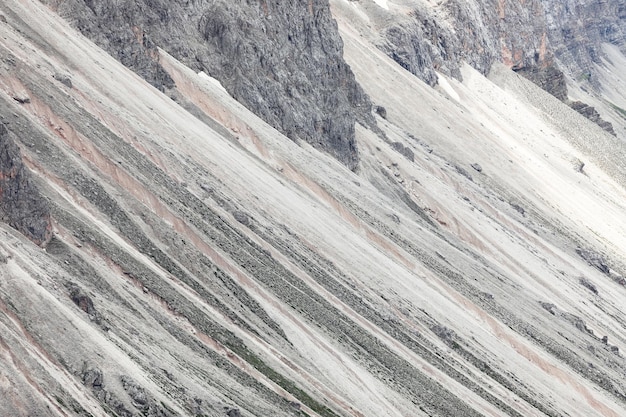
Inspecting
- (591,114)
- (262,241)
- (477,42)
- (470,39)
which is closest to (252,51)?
(262,241)

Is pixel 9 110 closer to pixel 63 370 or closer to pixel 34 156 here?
pixel 34 156

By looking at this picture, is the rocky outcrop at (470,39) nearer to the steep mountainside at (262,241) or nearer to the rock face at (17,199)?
the steep mountainside at (262,241)

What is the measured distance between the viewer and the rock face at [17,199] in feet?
172

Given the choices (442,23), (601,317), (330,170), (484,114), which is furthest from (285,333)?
(442,23)

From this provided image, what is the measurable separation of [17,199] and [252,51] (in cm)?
4584

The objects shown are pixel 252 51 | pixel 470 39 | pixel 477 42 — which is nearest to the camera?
pixel 252 51

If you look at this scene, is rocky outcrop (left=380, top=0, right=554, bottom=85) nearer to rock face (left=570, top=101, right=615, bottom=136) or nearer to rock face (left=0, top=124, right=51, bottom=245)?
rock face (left=570, top=101, right=615, bottom=136)

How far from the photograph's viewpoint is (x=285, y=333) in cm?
5903

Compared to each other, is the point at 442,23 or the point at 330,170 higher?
the point at 442,23

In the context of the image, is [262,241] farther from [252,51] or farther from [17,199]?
[252,51]

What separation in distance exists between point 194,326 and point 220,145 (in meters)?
24.8

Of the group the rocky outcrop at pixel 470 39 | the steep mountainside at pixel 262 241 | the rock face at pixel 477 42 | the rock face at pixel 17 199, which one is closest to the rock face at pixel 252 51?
the steep mountainside at pixel 262 241

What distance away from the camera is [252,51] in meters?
95.7

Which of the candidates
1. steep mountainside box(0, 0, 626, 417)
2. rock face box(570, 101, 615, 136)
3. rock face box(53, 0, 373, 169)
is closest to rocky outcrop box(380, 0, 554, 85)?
rock face box(570, 101, 615, 136)
